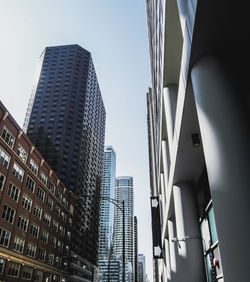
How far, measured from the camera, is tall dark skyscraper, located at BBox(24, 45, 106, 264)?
362ft

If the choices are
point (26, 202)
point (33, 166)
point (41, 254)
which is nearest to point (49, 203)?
point (41, 254)

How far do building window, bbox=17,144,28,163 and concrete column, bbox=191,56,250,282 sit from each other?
42.3 metres

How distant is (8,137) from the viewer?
39.8 m

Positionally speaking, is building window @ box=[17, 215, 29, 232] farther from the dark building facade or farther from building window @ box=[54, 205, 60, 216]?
building window @ box=[54, 205, 60, 216]

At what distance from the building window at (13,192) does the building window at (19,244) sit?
625cm

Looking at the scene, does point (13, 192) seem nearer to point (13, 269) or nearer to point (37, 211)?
point (37, 211)

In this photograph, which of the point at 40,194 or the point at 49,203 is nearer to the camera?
the point at 40,194

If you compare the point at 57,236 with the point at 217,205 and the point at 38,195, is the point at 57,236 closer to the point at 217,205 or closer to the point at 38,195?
the point at 38,195

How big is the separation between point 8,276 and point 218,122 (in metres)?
43.5

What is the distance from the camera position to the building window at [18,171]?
41.5 m

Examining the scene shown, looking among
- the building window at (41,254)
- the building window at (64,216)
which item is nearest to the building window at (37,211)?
the building window at (41,254)

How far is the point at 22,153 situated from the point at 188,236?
39345 millimetres

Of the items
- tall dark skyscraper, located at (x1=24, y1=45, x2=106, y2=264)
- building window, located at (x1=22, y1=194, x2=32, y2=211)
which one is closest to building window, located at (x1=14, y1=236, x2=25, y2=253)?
building window, located at (x1=22, y1=194, x2=32, y2=211)

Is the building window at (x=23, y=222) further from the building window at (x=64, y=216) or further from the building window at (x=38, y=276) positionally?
the building window at (x=64, y=216)
